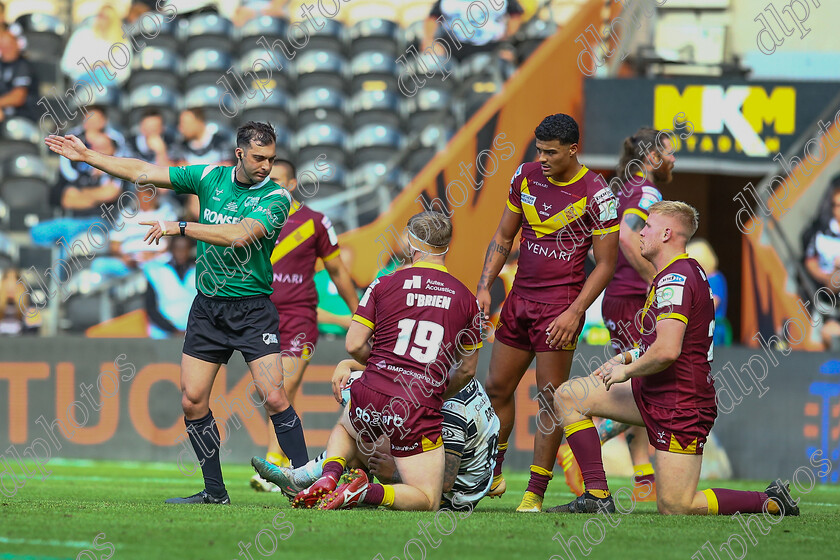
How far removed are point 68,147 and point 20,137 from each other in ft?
30.4

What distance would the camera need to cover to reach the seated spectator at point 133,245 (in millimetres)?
12370

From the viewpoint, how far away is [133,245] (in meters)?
12.7

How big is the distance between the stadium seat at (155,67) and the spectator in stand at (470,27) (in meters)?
3.77

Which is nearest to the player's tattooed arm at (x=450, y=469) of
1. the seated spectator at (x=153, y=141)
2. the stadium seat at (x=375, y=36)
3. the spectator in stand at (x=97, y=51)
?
the seated spectator at (x=153, y=141)

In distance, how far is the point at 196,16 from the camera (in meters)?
17.3

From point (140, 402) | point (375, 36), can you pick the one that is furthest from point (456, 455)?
point (375, 36)

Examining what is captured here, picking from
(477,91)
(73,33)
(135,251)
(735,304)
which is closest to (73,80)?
(73,33)

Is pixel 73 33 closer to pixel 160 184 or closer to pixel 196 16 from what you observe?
pixel 196 16

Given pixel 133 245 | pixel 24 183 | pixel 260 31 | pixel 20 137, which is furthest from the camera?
pixel 260 31

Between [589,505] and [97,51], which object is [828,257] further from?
[97,51]

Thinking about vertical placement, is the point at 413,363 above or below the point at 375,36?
below

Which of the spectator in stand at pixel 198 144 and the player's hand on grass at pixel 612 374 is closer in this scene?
the player's hand on grass at pixel 612 374

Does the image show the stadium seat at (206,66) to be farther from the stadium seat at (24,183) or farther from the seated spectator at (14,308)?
the seated spectator at (14,308)

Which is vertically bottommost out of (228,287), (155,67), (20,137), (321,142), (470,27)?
(228,287)
